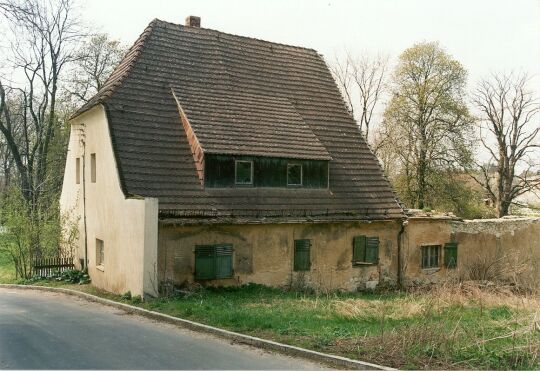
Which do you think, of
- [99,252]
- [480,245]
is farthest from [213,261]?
[480,245]

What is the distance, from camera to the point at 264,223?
18125 millimetres

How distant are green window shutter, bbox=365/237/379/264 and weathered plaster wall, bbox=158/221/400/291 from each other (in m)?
0.23

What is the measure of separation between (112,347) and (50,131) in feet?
81.0

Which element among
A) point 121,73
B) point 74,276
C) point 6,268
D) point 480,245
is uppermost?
point 121,73

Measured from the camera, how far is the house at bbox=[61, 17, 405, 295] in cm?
1681

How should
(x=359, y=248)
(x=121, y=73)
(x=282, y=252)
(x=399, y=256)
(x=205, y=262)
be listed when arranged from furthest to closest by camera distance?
(x=399, y=256)
(x=359, y=248)
(x=121, y=73)
(x=282, y=252)
(x=205, y=262)

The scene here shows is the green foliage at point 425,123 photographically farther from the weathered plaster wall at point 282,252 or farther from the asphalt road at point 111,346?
the asphalt road at point 111,346

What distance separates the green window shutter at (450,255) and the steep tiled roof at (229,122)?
3.11m

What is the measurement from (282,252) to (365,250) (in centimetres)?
373

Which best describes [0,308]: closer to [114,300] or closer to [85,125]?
[114,300]

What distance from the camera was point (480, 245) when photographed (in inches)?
926

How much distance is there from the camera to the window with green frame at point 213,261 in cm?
1695

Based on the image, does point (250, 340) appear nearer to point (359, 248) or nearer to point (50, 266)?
point (359, 248)

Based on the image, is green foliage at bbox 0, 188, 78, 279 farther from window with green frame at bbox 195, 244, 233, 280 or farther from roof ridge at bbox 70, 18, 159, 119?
window with green frame at bbox 195, 244, 233, 280
